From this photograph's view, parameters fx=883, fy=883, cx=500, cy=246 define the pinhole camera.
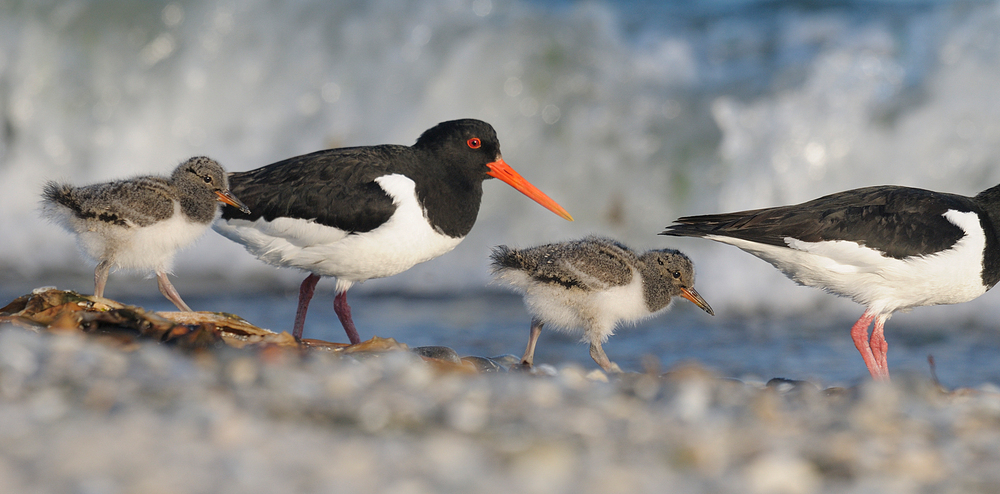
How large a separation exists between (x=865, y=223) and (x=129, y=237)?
13.3 feet

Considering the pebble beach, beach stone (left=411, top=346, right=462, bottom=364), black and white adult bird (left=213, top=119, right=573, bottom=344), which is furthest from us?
black and white adult bird (left=213, top=119, right=573, bottom=344)

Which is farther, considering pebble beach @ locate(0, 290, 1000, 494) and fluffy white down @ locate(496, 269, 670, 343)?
fluffy white down @ locate(496, 269, 670, 343)

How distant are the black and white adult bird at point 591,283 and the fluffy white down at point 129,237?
5.93 ft

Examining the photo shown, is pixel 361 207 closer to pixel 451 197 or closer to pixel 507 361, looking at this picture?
pixel 451 197

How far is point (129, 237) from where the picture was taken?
16.0 feet

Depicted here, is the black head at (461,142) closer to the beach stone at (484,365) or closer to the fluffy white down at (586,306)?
the fluffy white down at (586,306)

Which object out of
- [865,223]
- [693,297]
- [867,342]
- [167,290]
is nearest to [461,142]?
[693,297]

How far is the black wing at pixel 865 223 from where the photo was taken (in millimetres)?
4828

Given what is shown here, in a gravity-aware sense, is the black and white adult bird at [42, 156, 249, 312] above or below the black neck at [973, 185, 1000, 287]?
below

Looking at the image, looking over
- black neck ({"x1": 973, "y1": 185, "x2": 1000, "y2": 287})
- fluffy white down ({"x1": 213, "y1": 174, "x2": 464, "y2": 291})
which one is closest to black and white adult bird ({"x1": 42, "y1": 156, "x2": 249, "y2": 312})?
fluffy white down ({"x1": 213, "y1": 174, "x2": 464, "y2": 291})

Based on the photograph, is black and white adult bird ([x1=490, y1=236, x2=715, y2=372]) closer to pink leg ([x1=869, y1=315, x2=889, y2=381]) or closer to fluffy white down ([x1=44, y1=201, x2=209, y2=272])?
pink leg ([x1=869, y1=315, x2=889, y2=381])

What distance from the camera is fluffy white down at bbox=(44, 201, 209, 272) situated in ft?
16.0

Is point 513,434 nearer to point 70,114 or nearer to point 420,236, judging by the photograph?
point 420,236

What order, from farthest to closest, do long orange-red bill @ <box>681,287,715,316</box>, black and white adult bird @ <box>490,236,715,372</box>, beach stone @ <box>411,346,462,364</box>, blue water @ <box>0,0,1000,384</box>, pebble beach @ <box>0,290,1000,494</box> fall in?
blue water @ <box>0,0,1000,384</box> → long orange-red bill @ <box>681,287,715,316</box> → black and white adult bird @ <box>490,236,715,372</box> → beach stone @ <box>411,346,462,364</box> → pebble beach @ <box>0,290,1000,494</box>
